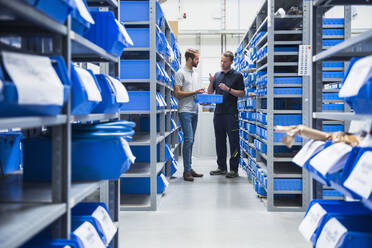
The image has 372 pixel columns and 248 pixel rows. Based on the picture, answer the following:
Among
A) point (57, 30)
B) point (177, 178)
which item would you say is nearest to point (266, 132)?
point (177, 178)

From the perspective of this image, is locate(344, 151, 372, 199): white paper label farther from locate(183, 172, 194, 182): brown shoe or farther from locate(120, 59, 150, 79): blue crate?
locate(183, 172, 194, 182): brown shoe

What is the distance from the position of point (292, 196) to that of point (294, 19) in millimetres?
2022

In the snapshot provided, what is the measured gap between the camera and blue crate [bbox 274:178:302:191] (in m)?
3.80

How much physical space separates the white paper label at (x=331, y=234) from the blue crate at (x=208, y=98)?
11.9ft

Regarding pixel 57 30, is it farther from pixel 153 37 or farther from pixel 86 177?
pixel 153 37

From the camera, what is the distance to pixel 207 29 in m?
10.5

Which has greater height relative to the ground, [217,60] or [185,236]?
[217,60]

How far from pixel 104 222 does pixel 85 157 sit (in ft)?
1.26

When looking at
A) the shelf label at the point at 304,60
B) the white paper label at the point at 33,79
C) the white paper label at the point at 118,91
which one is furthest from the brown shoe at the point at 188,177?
the white paper label at the point at 33,79

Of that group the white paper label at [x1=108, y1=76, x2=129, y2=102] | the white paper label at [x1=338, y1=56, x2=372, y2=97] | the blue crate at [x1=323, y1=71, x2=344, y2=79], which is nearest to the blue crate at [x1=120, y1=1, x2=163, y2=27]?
the white paper label at [x1=108, y1=76, x2=129, y2=102]

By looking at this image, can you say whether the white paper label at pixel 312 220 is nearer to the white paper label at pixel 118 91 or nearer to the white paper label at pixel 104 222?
the white paper label at pixel 104 222

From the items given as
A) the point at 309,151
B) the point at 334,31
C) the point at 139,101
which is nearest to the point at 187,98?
the point at 139,101

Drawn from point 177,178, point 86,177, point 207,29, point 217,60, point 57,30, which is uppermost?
point 207,29

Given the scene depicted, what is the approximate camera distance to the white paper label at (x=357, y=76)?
1.35 metres
